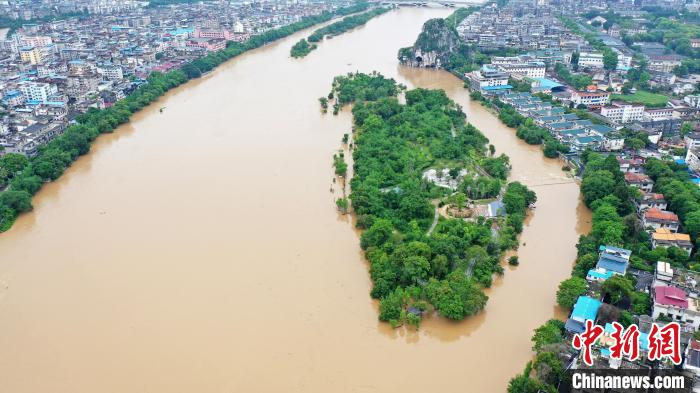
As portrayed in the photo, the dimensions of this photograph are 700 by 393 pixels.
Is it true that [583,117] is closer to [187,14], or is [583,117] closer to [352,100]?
[352,100]

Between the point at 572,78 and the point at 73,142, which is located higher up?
the point at 73,142

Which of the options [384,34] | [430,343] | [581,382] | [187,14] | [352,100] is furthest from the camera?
[187,14]

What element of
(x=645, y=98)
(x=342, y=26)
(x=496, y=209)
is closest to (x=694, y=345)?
(x=496, y=209)

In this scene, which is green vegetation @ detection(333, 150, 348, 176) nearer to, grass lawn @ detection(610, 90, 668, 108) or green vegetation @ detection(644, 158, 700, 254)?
green vegetation @ detection(644, 158, 700, 254)

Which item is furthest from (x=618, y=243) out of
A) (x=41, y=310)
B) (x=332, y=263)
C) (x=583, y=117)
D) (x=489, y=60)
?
(x=489, y=60)

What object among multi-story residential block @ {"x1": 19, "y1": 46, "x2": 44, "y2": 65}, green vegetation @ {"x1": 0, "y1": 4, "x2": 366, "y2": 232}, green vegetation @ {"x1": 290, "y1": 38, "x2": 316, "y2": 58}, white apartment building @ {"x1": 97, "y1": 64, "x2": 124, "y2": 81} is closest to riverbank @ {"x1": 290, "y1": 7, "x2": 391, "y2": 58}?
green vegetation @ {"x1": 290, "y1": 38, "x2": 316, "y2": 58}

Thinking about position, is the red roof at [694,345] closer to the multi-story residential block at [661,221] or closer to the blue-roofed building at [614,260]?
the blue-roofed building at [614,260]

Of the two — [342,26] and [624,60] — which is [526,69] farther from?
[342,26]
